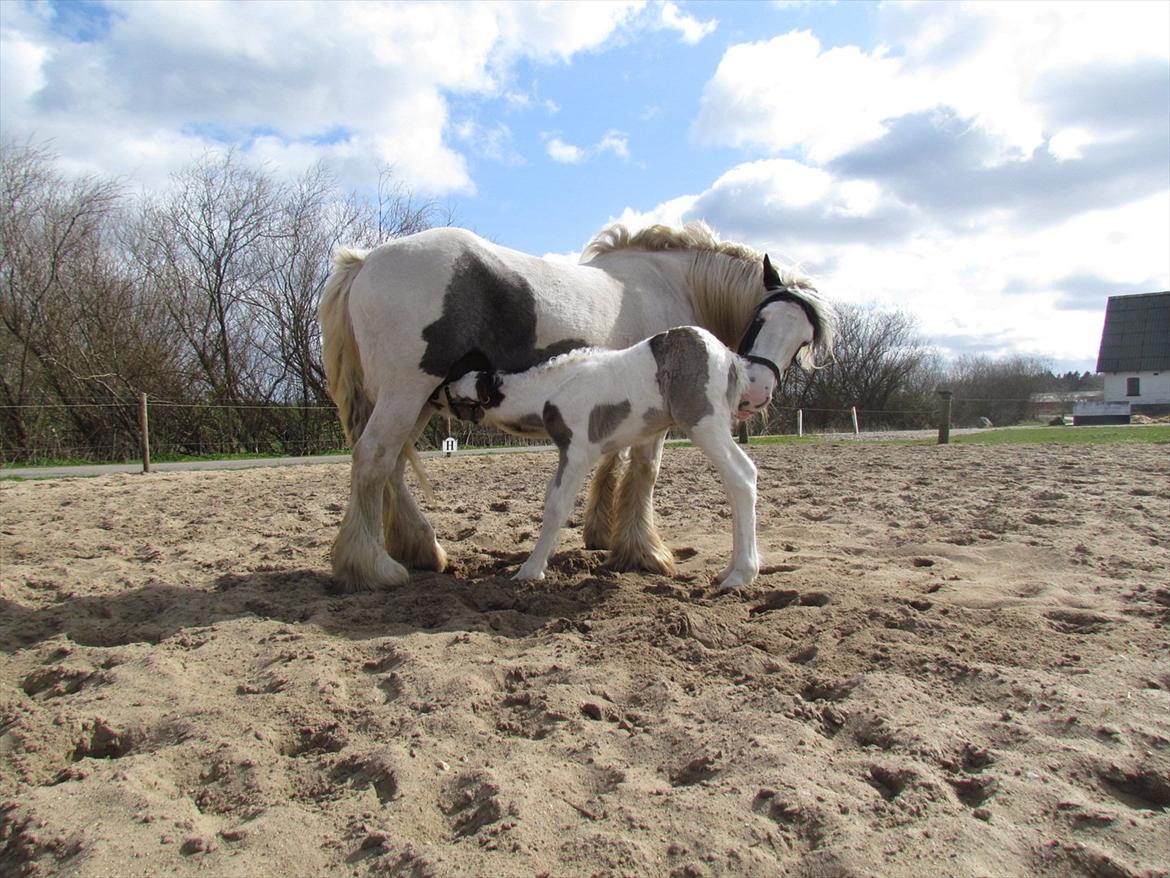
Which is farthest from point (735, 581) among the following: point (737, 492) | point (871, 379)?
point (871, 379)

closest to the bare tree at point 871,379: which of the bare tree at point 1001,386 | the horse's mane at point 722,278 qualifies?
the bare tree at point 1001,386

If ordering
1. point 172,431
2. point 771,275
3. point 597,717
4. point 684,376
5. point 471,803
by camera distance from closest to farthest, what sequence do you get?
point 471,803
point 597,717
point 684,376
point 771,275
point 172,431

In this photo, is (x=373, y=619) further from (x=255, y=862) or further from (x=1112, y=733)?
(x=1112, y=733)

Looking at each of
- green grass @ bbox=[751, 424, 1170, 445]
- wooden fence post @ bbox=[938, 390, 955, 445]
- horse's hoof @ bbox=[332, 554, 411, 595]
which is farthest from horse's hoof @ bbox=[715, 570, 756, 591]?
wooden fence post @ bbox=[938, 390, 955, 445]

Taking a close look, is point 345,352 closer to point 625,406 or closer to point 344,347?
point 344,347

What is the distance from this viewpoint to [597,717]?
2592 millimetres

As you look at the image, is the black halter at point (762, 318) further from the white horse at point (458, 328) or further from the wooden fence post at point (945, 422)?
the wooden fence post at point (945, 422)

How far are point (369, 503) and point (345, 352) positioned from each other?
3.56 ft

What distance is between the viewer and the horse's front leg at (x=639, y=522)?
16.8 ft

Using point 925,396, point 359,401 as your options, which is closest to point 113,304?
point 359,401

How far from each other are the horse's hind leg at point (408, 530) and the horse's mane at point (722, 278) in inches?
83.2

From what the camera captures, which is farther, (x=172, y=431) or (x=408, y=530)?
(x=172, y=431)

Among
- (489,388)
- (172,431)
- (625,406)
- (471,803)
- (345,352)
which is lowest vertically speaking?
(471,803)

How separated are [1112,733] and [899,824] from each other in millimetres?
1026
